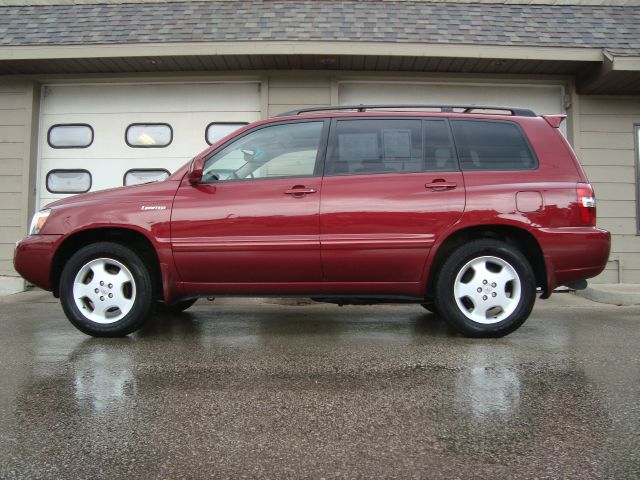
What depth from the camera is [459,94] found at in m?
7.71

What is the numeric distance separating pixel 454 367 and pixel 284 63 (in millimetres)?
5541

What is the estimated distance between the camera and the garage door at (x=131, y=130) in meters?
7.69

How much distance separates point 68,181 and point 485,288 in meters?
6.53

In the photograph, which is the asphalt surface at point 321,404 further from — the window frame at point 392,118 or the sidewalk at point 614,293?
the sidewalk at point 614,293

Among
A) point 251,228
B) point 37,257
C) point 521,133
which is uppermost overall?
point 521,133

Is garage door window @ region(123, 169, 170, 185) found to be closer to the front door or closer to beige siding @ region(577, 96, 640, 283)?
the front door

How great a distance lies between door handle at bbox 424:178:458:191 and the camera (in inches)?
149

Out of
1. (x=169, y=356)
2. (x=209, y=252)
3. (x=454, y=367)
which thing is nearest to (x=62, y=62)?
(x=209, y=252)

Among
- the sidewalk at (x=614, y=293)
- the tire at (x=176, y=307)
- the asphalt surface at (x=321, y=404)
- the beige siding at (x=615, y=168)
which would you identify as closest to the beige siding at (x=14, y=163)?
the tire at (x=176, y=307)

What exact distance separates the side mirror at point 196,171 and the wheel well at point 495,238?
74.1 inches

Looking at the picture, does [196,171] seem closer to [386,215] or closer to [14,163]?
[386,215]

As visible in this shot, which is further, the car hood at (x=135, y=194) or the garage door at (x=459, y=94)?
the garage door at (x=459, y=94)

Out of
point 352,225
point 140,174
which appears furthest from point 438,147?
point 140,174

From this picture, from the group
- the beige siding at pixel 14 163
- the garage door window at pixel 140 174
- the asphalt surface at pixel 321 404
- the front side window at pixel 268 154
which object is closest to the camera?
the asphalt surface at pixel 321 404
